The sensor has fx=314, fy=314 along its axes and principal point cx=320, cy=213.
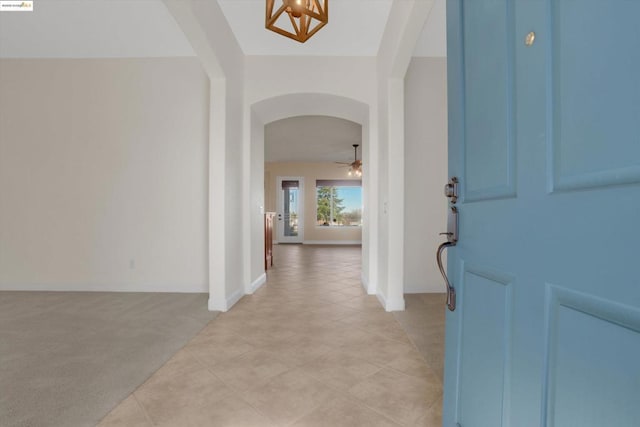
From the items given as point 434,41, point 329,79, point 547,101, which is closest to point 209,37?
point 329,79

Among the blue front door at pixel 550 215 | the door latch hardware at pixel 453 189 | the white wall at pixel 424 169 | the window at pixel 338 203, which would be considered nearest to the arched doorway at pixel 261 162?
the white wall at pixel 424 169

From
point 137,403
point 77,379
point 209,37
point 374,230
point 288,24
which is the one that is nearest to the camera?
point 137,403

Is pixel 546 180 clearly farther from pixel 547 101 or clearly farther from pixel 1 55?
pixel 1 55

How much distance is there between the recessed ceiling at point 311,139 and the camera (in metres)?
6.43

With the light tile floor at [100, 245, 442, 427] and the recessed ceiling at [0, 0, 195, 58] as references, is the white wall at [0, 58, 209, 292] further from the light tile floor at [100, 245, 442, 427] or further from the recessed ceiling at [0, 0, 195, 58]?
the light tile floor at [100, 245, 442, 427]

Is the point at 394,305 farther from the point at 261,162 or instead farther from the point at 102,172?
the point at 102,172

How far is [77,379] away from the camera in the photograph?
1.88m

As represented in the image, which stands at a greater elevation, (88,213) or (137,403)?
(88,213)

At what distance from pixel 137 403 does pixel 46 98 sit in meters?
4.37

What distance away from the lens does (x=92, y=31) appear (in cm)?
353

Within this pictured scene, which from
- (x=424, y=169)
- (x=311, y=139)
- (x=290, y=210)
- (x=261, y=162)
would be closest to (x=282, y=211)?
(x=290, y=210)

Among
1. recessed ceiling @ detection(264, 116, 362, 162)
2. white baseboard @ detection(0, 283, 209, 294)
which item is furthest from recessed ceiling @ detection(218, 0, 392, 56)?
white baseboard @ detection(0, 283, 209, 294)

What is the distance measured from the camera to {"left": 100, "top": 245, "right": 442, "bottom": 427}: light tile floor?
5.03 feet

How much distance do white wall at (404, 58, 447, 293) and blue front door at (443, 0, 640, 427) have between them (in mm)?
2875
